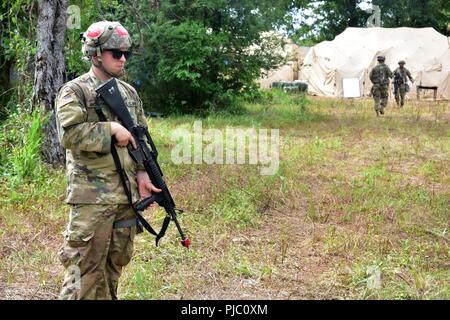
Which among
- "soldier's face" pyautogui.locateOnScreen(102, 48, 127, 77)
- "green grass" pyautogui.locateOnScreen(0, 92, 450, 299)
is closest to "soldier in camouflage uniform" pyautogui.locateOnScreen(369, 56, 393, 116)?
"green grass" pyautogui.locateOnScreen(0, 92, 450, 299)

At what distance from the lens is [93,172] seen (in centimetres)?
311

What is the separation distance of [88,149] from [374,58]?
20808 millimetres

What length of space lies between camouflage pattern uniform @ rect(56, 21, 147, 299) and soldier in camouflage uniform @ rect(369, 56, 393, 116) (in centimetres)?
1247

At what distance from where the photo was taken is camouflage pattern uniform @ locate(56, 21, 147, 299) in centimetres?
301

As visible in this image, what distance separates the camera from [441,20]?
101 ft

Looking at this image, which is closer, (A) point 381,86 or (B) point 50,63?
(B) point 50,63

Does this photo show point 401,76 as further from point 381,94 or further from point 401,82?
point 381,94

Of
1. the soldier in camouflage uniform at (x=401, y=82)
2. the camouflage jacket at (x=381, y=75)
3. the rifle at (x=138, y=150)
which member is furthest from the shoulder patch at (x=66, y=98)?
the soldier in camouflage uniform at (x=401, y=82)

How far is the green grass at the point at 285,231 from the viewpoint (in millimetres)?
4223

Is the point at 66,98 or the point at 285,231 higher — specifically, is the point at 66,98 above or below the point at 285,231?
above

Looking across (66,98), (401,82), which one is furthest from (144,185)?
(401,82)

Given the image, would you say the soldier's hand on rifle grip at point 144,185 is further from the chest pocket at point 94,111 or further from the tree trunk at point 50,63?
the tree trunk at point 50,63
